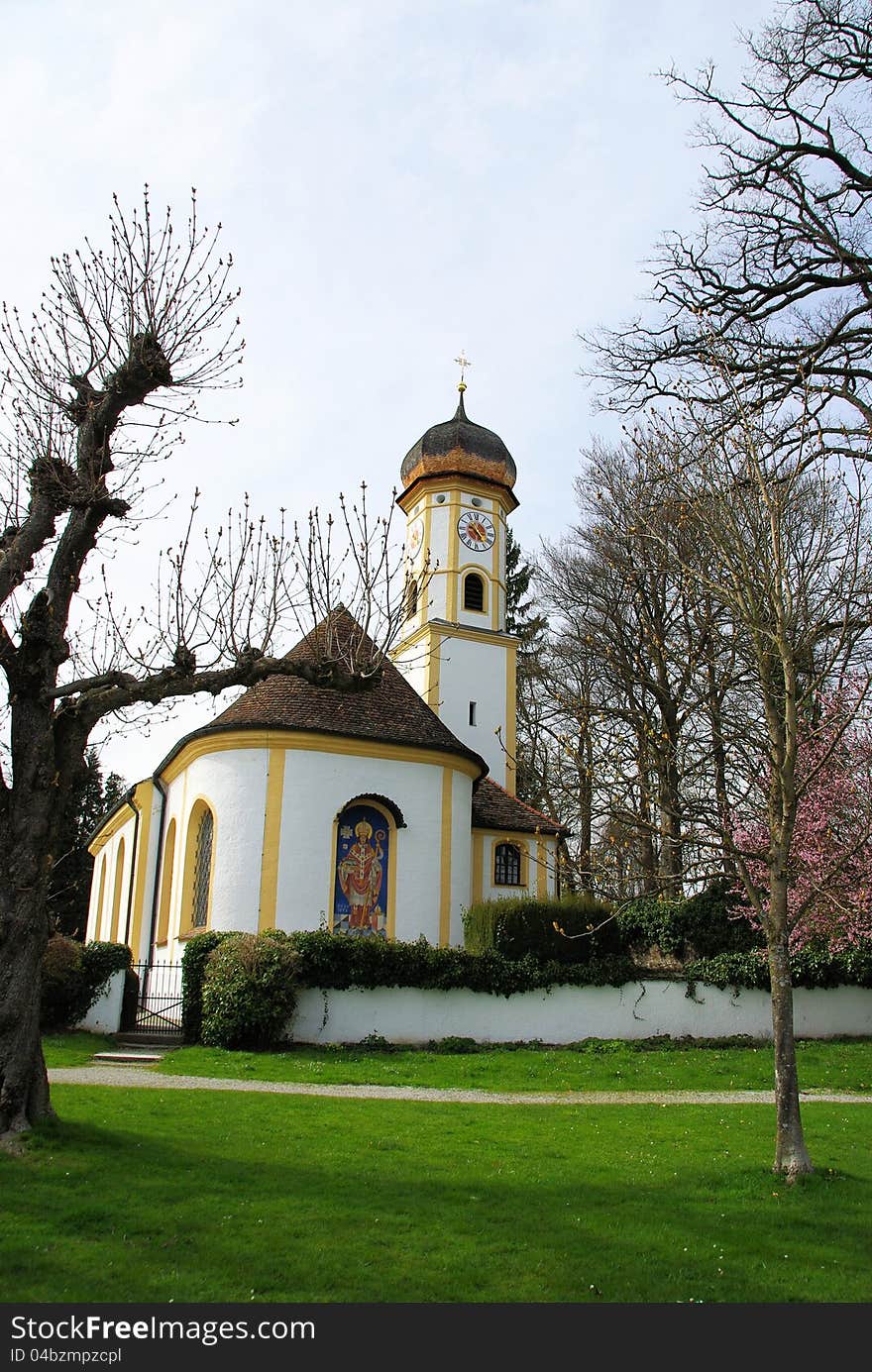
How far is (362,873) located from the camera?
22906 mm

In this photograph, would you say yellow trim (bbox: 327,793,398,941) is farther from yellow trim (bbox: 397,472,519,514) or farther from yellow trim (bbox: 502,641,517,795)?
yellow trim (bbox: 397,472,519,514)

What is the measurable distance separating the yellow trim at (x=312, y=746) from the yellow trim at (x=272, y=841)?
32 cm

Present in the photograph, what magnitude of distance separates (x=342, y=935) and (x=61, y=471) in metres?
11.3

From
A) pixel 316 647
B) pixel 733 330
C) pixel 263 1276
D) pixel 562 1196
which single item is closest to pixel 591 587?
pixel 733 330

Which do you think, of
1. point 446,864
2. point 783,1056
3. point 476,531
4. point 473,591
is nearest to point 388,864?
point 446,864

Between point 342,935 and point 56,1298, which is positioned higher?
point 342,935

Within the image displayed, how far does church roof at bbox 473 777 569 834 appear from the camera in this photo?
2728cm

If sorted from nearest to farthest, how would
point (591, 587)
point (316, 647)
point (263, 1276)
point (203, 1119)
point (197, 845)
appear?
point (263, 1276) < point (203, 1119) < point (316, 647) < point (197, 845) < point (591, 587)

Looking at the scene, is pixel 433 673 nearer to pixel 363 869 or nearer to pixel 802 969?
pixel 363 869

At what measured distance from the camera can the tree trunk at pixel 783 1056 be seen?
30.9 ft

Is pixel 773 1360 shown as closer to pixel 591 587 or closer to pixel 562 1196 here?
pixel 562 1196

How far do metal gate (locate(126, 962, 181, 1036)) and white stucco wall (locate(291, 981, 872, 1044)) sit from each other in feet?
10.8

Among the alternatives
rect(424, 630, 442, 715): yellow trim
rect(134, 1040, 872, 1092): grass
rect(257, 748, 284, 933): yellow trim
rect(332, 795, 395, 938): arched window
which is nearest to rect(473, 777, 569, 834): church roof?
rect(424, 630, 442, 715): yellow trim

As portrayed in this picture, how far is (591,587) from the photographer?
1220 inches
